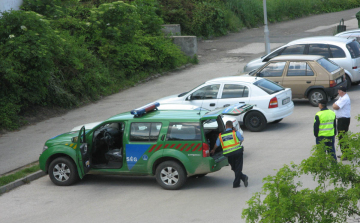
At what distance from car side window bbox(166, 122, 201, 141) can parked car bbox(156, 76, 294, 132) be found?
4.56m

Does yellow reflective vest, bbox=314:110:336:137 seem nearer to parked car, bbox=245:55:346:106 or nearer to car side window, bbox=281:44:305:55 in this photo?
parked car, bbox=245:55:346:106

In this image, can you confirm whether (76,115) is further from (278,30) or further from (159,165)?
(278,30)

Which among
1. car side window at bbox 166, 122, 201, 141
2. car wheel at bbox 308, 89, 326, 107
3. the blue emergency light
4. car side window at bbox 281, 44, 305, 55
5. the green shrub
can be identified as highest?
the green shrub

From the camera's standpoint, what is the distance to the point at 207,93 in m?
14.3

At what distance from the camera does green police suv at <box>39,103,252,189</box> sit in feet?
31.0

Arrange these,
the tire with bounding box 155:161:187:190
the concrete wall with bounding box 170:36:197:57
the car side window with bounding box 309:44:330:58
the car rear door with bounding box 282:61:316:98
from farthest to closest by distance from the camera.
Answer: the concrete wall with bounding box 170:36:197:57 < the car side window with bounding box 309:44:330:58 < the car rear door with bounding box 282:61:316:98 < the tire with bounding box 155:161:187:190

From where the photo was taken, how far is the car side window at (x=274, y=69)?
53.8 feet

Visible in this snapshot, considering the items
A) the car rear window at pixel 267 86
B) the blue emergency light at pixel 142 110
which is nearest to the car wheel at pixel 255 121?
the car rear window at pixel 267 86

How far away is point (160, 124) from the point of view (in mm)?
9758

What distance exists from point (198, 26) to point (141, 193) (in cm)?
2193

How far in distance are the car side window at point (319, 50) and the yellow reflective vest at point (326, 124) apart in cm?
856

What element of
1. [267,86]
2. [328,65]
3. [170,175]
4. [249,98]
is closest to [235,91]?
[249,98]

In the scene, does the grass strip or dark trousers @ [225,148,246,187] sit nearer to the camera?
dark trousers @ [225,148,246,187]

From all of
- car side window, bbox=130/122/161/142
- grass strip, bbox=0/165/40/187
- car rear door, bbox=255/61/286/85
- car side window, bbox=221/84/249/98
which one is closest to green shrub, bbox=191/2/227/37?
car rear door, bbox=255/61/286/85
